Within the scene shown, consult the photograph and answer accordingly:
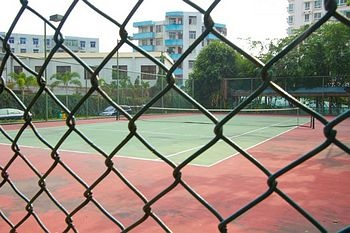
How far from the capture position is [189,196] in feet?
12.8

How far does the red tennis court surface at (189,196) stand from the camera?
3.08 metres

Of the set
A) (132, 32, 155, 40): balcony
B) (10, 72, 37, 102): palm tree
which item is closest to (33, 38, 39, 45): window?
(132, 32, 155, 40): balcony

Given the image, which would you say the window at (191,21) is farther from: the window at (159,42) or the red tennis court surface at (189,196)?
the red tennis court surface at (189,196)

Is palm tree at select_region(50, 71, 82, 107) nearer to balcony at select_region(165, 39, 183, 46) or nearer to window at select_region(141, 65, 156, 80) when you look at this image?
window at select_region(141, 65, 156, 80)

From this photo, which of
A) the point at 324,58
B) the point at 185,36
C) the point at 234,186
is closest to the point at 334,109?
the point at 324,58

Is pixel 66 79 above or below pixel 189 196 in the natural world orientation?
above

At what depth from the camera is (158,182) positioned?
4598 millimetres

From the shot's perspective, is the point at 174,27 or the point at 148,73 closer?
the point at 148,73

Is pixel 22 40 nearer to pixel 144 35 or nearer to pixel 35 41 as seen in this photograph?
pixel 35 41

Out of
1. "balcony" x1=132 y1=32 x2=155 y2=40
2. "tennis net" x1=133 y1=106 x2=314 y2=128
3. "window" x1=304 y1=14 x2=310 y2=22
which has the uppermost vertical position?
"window" x1=304 y1=14 x2=310 y2=22

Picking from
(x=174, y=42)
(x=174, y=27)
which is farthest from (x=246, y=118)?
(x=174, y=27)

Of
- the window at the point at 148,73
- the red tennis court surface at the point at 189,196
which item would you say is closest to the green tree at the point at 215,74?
the window at the point at 148,73

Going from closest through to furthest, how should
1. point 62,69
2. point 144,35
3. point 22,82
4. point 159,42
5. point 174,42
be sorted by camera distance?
point 22,82
point 62,69
point 174,42
point 159,42
point 144,35

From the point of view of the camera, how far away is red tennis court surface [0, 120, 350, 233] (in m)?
3.08
